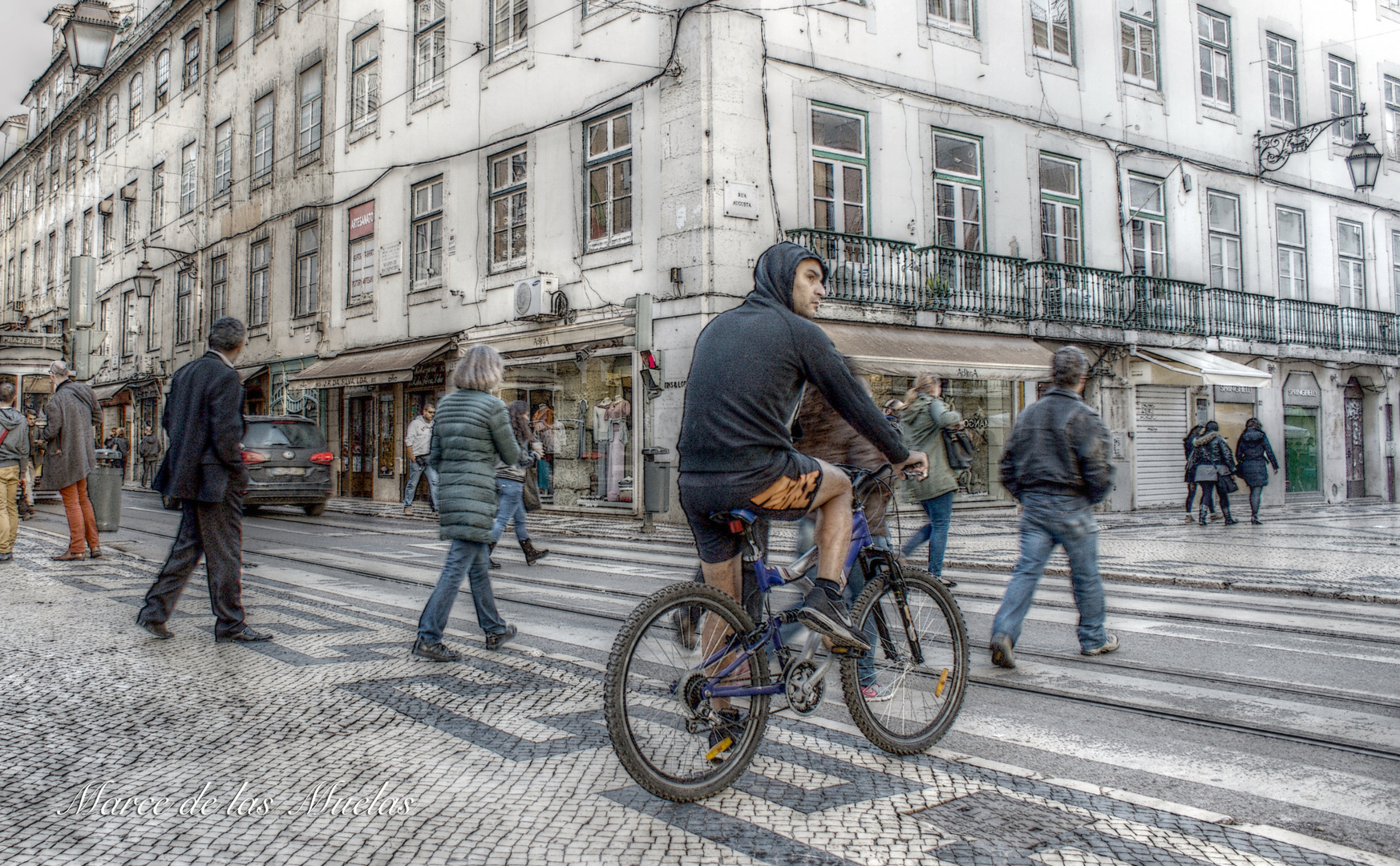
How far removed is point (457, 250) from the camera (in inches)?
840

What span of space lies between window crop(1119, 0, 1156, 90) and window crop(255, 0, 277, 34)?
68.1 feet

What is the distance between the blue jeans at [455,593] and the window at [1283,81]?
2405 centimetres

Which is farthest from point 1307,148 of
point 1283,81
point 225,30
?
point 225,30

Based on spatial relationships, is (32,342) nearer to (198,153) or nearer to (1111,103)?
(198,153)

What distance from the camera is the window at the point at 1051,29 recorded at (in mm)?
19922

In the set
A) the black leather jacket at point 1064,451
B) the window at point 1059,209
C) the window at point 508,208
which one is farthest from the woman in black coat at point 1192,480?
the window at point 508,208

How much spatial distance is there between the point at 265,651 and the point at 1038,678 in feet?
13.0

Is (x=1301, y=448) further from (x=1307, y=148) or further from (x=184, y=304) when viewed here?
(x=184, y=304)

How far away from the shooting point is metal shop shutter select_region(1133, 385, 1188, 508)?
20641 millimetres

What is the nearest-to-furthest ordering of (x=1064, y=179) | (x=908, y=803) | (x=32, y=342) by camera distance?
1. (x=908, y=803)
2. (x=1064, y=179)
3. (x=32, y=342)

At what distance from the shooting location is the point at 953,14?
1895 cm

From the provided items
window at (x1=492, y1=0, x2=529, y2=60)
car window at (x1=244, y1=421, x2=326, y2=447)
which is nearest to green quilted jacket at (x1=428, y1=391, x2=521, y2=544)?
car window at (x1=244, y1=421, x2=326, y2=447)

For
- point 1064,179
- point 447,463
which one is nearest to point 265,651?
point 447,463

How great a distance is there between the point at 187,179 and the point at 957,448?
101 ft
